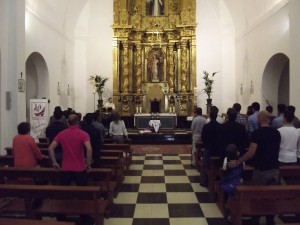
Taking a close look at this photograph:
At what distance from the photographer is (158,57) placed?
65.5 ft

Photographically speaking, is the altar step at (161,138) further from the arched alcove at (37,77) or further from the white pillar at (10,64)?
the white pillar at (10,64)

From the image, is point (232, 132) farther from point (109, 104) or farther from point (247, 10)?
point (109, 104)

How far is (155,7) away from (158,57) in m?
2.83

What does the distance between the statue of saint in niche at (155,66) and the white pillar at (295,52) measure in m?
10.0

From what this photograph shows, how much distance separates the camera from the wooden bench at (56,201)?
4324mm

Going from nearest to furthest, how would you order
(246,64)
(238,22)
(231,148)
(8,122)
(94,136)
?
(231,148) < (94,136) < (8,122) < (246,64) < (238,22)

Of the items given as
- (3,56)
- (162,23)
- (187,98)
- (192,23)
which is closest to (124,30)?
(162,23)

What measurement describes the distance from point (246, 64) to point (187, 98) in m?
3.71

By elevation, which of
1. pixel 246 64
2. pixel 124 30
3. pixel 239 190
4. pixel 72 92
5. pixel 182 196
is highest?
pixel 124 30

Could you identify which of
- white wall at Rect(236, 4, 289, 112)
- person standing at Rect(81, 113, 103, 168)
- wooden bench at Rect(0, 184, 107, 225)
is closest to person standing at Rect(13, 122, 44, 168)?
wooden bench at Rect(0, 184, 107, 225)

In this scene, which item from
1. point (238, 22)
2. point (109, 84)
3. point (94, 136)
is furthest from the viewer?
point (109, 84)

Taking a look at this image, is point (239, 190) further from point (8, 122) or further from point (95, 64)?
point (95, 64)

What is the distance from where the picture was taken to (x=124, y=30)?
760 inches

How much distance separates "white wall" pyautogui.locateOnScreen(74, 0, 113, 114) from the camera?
19.7 metres
